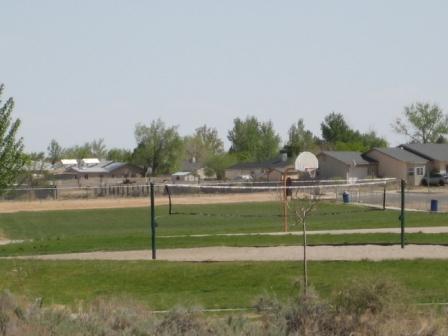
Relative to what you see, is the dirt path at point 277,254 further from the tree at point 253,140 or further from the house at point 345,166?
the tree at point 253,140

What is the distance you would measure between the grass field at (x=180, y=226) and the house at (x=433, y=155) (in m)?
36.9

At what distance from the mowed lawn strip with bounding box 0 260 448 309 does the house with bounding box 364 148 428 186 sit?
257 ft

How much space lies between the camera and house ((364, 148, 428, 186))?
10062cm

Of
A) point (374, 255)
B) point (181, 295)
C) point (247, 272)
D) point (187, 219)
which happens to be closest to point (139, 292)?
point (181, 295)

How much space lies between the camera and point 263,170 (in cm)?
12850

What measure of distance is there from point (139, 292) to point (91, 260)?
5.94 meters

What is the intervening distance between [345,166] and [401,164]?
5937mm

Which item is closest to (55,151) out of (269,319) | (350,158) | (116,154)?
(116,154)

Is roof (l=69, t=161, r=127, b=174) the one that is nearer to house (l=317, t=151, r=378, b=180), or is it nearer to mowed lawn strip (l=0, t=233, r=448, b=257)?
house (l=317, t=151, r=378, b=180)

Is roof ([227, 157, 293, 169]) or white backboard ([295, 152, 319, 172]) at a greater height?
roof ([227, 157, 293, 169])

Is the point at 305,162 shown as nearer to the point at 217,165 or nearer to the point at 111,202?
the point at 111,202

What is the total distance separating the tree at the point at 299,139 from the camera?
503ft

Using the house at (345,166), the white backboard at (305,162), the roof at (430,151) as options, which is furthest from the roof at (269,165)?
the white backboard at (305,162)

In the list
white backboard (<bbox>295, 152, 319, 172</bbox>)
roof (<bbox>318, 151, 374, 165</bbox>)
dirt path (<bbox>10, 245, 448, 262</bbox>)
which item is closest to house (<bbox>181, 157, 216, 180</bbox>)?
roof (<bbox>318, 151, 374, 165</bbox>)
